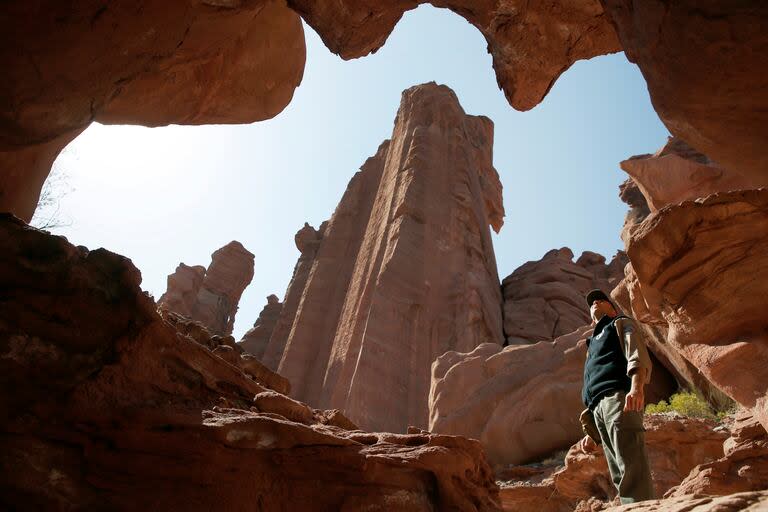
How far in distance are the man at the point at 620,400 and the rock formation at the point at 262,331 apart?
23.5 metres

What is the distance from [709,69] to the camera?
4129 mm

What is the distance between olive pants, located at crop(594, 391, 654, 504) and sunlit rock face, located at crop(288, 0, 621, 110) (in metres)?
4.00

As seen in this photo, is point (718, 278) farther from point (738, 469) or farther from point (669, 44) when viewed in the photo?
point (669, 44)

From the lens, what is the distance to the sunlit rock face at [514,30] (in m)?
6.32

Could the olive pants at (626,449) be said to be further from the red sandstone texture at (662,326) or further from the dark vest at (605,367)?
the red sandstone texture at (662,326)

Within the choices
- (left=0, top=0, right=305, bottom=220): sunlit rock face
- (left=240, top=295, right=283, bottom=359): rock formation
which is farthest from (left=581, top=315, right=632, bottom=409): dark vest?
(left=240, top=295, right=283, bottom=359): rock formation

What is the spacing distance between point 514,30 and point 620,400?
13.7ft

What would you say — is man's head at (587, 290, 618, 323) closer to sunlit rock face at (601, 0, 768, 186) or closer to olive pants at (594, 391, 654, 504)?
olive pants at (594, 391, 654, 504)

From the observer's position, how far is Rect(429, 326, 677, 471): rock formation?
967 centimetres

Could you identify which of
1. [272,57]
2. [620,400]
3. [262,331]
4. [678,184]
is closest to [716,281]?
[620,400]

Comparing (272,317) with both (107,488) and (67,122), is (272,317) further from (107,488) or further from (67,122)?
(107,488)

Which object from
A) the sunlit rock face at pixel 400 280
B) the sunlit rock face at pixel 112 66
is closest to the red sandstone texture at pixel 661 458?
the sunlit rock face at pixel 112 66

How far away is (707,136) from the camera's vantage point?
15.0 feet

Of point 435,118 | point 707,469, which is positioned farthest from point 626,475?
point 435,118
